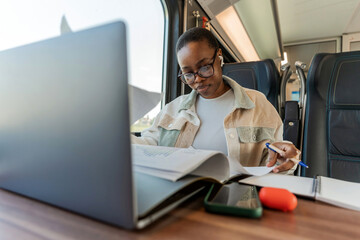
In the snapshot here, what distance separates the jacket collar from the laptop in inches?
24.5

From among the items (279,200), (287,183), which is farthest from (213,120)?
(279,200)

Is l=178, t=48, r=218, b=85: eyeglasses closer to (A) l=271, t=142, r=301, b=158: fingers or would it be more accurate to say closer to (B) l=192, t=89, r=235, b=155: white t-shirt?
(B) l=192, t=89, r=235, b=155: white t-shirt

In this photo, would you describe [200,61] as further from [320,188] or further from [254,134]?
[320,188]

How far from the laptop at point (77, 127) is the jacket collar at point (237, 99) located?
0.62 meters

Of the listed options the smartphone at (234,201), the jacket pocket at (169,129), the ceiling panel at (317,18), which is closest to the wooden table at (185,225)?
the smartphone at (234,201)

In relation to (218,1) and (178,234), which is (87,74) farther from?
(218,1)

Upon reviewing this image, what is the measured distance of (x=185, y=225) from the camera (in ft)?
0.90

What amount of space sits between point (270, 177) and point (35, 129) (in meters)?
0.50

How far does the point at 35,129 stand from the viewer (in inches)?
11.5

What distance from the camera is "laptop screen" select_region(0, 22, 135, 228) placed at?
212 millimetres

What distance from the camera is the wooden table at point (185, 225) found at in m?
0.25

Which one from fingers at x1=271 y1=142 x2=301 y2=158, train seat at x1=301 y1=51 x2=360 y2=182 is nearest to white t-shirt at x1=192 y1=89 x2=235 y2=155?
fingers at x1=271 y1=142 x2=301 y2=158

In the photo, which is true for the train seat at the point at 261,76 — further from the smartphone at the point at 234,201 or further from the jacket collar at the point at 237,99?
the smartphone at the point at 234,201

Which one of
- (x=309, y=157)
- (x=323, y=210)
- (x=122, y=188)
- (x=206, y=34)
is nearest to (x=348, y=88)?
(x=309, y=157)
